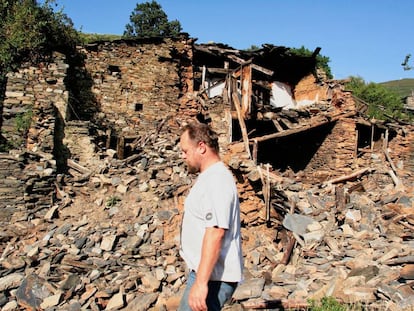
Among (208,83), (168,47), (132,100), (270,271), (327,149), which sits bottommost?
(270,271)

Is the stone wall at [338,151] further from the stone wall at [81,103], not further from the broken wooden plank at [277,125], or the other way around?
the stone wall at [81,103]

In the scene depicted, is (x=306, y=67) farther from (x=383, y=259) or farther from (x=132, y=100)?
(x=383, y=259)

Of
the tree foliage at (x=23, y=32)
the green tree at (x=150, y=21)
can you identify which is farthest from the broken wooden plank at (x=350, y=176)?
the green tree at (x=150, y=21)

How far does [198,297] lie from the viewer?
1.96 metres

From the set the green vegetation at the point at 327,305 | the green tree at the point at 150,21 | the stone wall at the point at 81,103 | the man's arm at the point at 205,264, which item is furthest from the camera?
the green tree at the point at 150,21

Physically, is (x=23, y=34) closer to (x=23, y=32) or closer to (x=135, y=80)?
(x=23, y=32)

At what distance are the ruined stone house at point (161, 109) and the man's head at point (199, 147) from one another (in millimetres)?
7522

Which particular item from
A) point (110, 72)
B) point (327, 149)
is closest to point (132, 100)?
point (110, 72)

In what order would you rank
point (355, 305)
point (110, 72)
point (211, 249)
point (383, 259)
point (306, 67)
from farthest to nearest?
point (306, 67)
point (110, 72)
point (383, 259)
point (355, 305)
point (211, 249)

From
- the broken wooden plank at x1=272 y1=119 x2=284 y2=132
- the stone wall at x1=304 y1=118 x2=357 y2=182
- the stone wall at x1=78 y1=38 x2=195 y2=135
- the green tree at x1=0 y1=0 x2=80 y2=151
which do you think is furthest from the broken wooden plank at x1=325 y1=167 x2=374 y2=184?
the green tree at x1=0 y1=0 x2=80 y2=151

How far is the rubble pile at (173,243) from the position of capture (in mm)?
4641

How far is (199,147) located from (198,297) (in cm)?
97

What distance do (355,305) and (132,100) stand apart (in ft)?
37.1

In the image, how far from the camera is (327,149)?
13.3m
